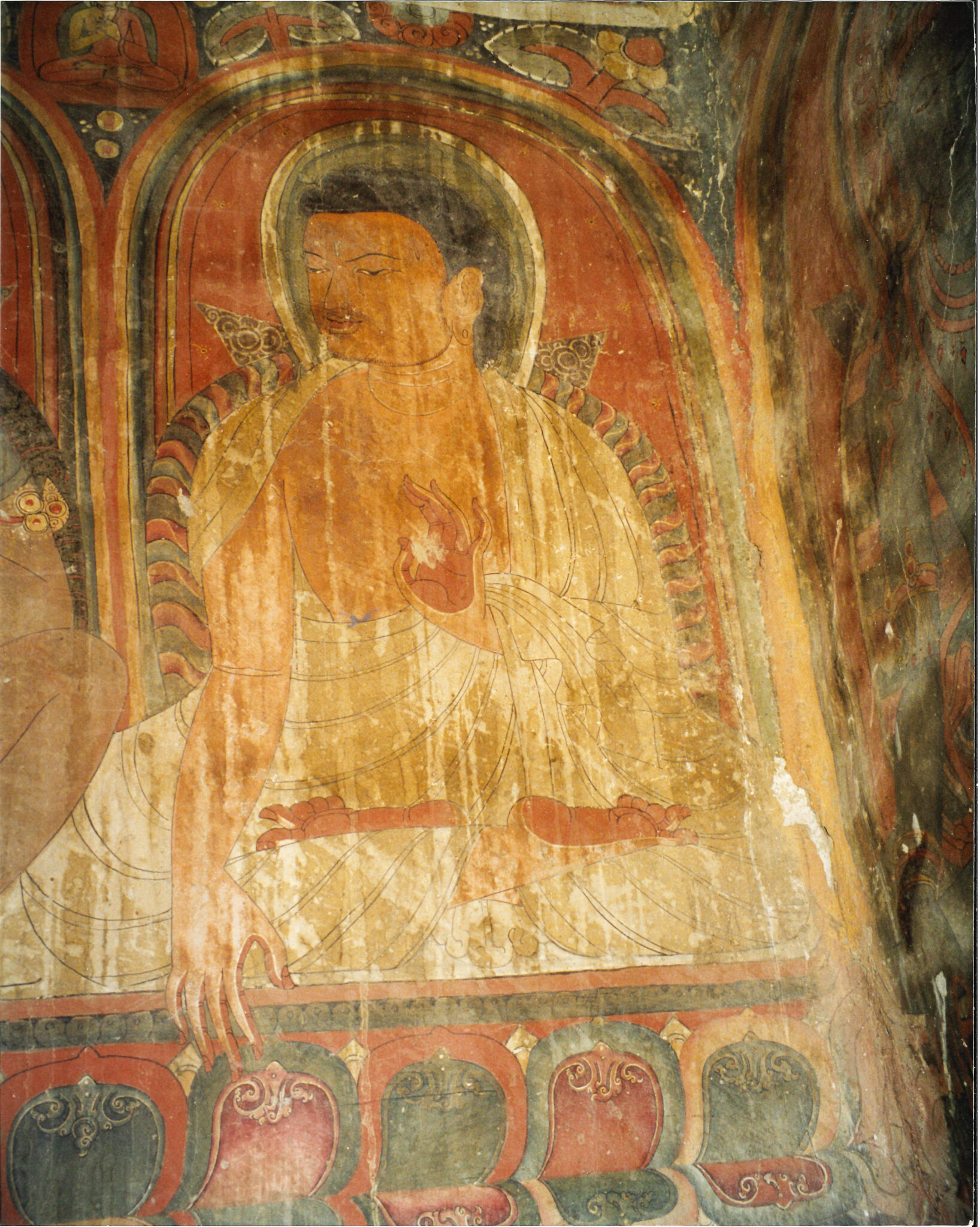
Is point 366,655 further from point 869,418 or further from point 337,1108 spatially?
point 869,418

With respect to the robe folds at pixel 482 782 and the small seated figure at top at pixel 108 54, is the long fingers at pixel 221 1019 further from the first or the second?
the small seated figure at top at pixel 108 54

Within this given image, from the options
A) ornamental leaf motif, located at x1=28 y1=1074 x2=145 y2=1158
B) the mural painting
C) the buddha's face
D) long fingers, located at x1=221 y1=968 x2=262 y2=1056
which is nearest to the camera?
ornamental leaf motif, located at x1=28 y1=1074 x2=145 y2=1158

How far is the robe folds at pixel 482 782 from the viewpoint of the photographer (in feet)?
12.7

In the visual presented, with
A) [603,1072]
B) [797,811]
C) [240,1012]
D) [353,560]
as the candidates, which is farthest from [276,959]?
[797,811]

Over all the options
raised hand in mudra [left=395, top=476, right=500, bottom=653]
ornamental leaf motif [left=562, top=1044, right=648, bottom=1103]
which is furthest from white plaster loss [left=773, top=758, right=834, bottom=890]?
raised hand in mudra [left=395, top=476, right=500, bottom=653]

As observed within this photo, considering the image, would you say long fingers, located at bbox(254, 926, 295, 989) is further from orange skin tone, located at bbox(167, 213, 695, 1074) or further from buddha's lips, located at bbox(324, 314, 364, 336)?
buddha's lips, located at bbox(324, 314, 364, 336)

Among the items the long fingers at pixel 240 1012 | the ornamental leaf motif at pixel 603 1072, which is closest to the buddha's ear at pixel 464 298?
the long fingers at pixel 240 1012

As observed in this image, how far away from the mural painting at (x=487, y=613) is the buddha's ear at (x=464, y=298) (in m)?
0.01

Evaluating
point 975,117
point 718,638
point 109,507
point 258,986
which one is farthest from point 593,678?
point 975,117

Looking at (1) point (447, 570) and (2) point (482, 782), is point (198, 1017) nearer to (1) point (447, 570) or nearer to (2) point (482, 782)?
(2) point (482, 782)

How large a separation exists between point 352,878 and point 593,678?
47.2 inches

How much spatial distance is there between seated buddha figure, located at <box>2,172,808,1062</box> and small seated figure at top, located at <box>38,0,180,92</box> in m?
0.78

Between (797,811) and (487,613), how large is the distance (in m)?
1.43

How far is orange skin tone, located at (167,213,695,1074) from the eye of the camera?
12.9ft
